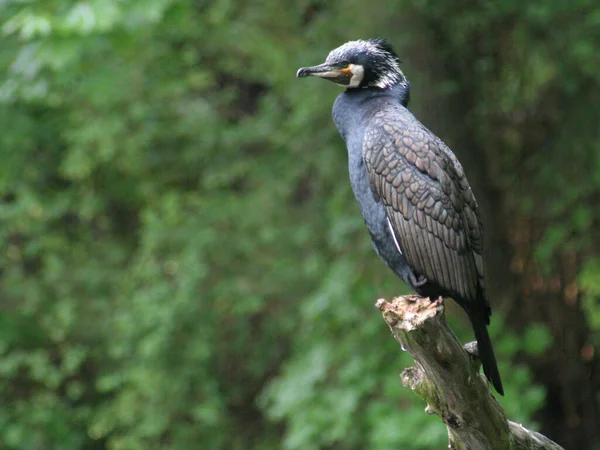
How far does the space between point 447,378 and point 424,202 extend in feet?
2.08

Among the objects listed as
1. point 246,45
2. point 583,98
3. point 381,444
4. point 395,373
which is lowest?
point 381,444

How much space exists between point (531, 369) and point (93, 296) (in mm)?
3946

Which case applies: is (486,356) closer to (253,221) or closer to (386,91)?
(386,91)

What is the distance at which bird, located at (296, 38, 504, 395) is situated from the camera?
111 inches

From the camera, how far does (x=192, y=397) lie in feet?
22.2

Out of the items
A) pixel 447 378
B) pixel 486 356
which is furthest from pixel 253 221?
pixel 447 378

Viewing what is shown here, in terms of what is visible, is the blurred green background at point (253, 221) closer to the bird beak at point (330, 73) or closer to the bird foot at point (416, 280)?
the bird beak at point (330, 73)

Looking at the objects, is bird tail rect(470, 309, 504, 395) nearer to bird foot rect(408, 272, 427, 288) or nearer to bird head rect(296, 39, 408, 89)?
bird foot rect(408, 272, 427, 288)

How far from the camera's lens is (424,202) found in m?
2.82

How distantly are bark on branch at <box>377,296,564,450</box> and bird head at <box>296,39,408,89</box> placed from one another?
0.94 metres

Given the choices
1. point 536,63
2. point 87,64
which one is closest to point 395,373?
point 536,63

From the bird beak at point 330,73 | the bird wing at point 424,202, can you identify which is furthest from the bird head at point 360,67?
the bird wing at point 424,202

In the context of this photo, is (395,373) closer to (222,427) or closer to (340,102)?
(222,427)

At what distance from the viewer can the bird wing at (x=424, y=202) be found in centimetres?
281
